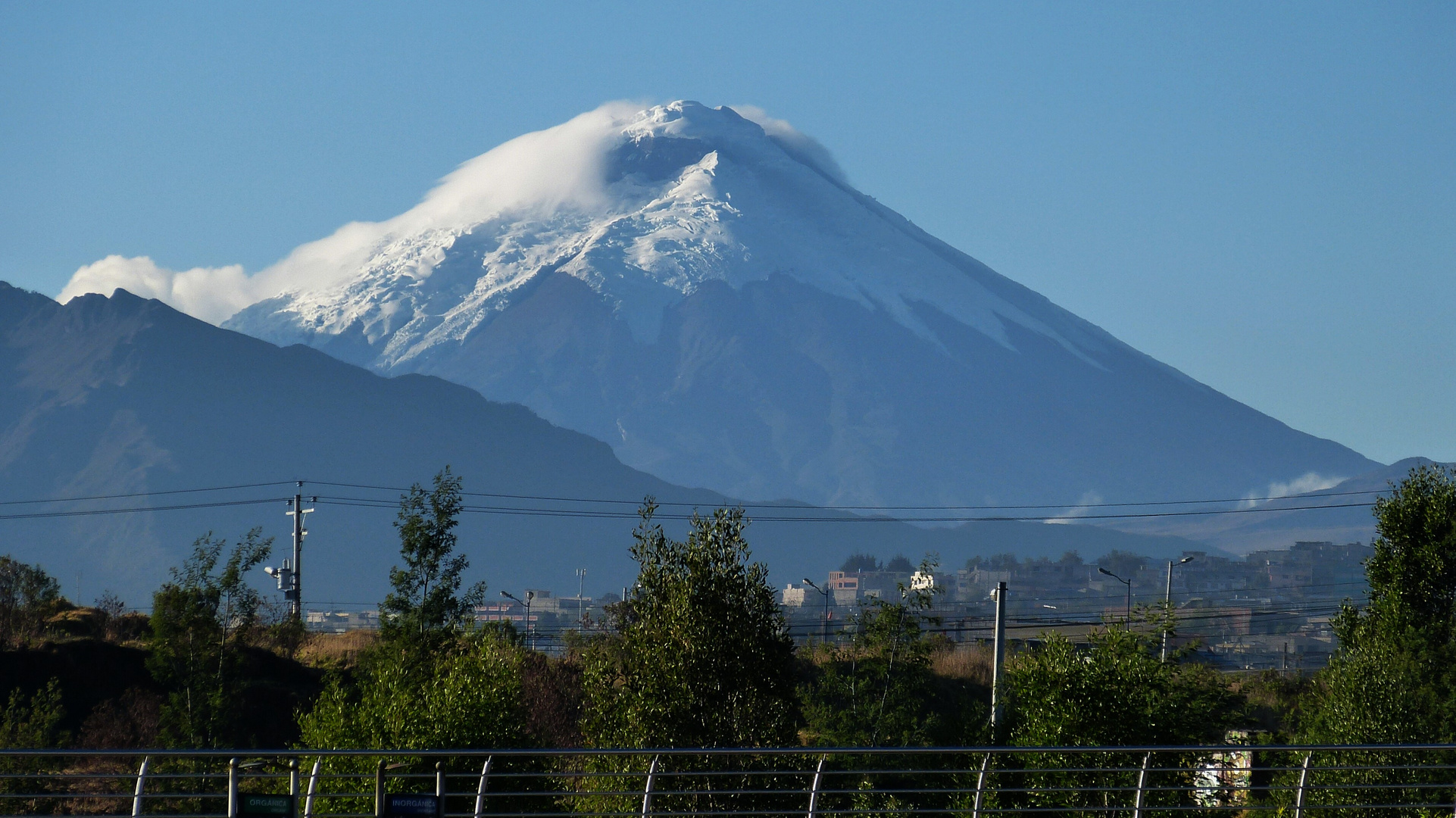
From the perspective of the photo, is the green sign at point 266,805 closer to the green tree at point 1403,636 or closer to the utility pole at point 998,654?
the utility pole at point 998,654

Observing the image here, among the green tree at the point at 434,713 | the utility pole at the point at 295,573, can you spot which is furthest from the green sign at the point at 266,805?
the utility pole at the point at 295,573

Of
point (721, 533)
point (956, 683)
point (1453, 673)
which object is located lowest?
point (956, 683)

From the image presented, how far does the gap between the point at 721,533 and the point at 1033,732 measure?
29.8 feet

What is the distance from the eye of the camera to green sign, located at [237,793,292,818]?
13141 millimetres

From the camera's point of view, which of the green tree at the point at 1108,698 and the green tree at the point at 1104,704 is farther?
the green tree at the point at 1108,698

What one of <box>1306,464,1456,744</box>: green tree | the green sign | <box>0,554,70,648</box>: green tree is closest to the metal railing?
<box>1306,464,1456,744</box>: green tree

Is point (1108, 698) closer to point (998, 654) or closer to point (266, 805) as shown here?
point (998, 654)

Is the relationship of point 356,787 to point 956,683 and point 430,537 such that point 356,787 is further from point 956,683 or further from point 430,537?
point 956,683

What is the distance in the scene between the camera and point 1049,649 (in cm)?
3447

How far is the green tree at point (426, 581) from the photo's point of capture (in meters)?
52.3

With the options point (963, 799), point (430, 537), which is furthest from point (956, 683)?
point (963, 799)

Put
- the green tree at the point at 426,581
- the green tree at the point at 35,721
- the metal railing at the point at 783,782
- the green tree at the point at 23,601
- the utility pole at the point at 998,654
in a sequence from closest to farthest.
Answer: the metal railing at the point at 783,782, the utility pole at the point at 998,654, the green tree at the point at 35,721, the green tree at the point at 426,581, the green tree at the point at 23,601

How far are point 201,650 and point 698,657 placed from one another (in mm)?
25576

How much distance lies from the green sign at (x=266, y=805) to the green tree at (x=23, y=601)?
51795mm
